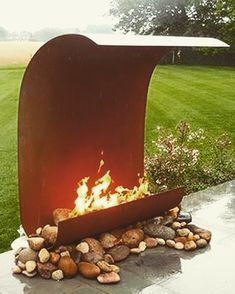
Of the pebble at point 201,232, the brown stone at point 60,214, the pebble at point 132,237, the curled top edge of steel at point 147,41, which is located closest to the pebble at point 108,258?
the pebble at point 132,237

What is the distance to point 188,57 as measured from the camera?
31172 mm

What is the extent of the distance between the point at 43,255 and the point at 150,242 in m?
1.17

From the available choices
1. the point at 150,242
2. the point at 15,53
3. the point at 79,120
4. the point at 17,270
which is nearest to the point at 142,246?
the point at 150,242

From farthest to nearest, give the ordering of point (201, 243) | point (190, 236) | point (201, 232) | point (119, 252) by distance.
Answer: point (201, 232) → point (190, 236) → point (201, 243) → point (119, 252)

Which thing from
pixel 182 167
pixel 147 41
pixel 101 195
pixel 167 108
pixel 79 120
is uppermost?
pixel 147 41

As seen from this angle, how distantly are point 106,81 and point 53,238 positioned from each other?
5.54ft

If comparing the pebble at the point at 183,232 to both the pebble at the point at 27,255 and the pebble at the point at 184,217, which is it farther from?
the pebble at the point at 27,255

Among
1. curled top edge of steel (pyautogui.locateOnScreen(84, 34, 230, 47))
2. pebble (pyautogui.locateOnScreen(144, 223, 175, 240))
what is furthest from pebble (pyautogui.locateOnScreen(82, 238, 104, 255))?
curled top edge of steel (pyautogui.locateOnScreen(84, 34, 230, 47))

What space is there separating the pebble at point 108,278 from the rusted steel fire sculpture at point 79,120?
510 millimetres

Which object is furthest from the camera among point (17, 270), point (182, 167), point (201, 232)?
point (182, 167)

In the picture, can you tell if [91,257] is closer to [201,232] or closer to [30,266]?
[30,266]

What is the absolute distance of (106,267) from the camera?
482 centimetres

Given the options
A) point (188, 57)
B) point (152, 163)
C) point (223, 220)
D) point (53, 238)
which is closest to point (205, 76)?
point (188, 57)

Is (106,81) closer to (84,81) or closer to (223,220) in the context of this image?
(84,81)
